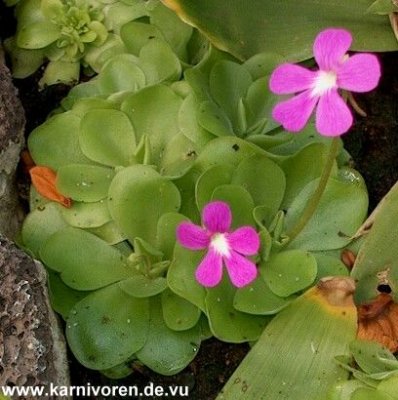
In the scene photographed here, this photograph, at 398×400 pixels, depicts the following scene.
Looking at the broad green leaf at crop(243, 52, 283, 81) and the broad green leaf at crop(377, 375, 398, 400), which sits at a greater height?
the broad green leaf at crop(243, 52, 283, 81)

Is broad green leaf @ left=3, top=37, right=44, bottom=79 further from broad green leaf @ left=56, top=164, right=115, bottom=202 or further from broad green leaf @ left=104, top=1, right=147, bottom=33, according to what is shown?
broad green leaf @ left=56, top=164, right=115, bottom=202

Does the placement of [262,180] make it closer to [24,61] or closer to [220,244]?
[220,244]

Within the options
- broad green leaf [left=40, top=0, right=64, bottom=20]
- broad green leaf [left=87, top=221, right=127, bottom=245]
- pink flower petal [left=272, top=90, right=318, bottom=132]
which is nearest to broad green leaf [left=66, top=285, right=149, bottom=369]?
broad green leaf [left=87, top=221, right=127, bottom=245]

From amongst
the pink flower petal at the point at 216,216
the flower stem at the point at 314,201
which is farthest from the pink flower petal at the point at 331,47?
the pink flower petal at the point at 216,216

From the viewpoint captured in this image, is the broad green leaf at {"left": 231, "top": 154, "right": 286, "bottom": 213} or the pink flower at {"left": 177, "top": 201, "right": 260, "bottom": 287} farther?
the broad green leaf at {"left": 231, "top": 154, "right": 286, "bottom": 213}

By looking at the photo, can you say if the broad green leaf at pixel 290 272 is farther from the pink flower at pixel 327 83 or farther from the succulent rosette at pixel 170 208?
the pink flower at pixel 327 83

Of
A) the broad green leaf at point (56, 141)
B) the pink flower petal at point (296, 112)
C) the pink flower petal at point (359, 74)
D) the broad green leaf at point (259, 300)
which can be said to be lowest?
the broad green leaf at point (259, 300)

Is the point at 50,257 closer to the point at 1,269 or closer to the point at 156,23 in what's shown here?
the point at 1,269
